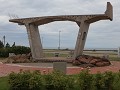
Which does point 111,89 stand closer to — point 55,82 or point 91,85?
point 91,85

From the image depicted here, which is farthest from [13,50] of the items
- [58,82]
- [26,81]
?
[58,82]

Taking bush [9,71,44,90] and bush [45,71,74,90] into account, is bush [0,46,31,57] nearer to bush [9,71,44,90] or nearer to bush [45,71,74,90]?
bush [9,71,44,90]

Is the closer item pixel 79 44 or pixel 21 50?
pixel 79 44

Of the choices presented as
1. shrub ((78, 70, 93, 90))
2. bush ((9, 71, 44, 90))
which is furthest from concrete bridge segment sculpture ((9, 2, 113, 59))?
bush ((9, 71, 44, 90))

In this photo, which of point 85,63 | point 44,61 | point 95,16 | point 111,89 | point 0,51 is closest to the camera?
point 111,89

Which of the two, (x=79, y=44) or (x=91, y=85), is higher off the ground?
(x=79, y=44)

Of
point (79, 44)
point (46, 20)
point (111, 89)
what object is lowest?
point (111, 89)

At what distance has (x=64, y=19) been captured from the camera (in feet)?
76.4

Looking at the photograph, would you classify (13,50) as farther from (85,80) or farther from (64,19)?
(85,80)

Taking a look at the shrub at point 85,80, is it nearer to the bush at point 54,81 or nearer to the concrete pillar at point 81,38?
the bush at point 54,81

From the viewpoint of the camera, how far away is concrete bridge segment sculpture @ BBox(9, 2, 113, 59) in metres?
21.9

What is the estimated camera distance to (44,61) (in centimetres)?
2322

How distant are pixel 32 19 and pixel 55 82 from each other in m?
14.8

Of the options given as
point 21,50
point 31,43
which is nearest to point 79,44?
point 31,43
